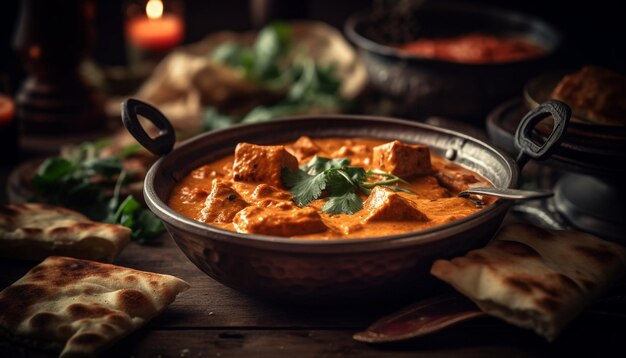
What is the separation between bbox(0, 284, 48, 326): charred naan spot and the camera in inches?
96.2

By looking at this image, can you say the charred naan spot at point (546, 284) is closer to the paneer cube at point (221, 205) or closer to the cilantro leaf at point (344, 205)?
the cilantro leaf at point (344, 205)

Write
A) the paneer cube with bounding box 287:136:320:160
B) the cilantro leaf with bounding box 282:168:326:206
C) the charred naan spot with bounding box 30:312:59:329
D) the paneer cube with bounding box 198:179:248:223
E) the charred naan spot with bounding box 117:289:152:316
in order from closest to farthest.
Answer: the charred naan spot with bounding box 30:312:59:329 < the charred naan spot with bounding box 117:289:152:316 < the paneer cube with bounding box 198:179:248:223 < the cilantro leaf with bounding box 282:168:326:206 < the paneer cube with bounding box 287:136:320:160

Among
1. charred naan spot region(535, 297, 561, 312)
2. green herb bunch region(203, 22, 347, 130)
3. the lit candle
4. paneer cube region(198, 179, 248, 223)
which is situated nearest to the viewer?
charred naan spot region(535, 297, 561, 312)

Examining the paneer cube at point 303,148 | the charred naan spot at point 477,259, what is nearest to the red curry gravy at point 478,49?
the paneer cube at point 303,148

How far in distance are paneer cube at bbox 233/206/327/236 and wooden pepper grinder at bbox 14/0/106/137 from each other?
295 centimetres

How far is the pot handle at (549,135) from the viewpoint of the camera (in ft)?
8.77

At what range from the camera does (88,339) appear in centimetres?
227

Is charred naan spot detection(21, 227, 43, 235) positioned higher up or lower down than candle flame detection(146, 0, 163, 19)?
lower down

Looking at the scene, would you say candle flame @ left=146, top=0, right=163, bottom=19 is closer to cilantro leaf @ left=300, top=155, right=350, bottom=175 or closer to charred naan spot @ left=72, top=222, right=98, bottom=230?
charred naan spot @ left=72, top=222, right=98, bottom=230

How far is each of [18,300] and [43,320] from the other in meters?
0.19

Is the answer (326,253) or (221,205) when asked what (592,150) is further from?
(221,205)

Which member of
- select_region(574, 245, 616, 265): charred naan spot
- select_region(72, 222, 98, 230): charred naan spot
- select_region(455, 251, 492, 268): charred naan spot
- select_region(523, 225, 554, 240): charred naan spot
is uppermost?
select_region(455, 251, 492, 268): charred naan spot

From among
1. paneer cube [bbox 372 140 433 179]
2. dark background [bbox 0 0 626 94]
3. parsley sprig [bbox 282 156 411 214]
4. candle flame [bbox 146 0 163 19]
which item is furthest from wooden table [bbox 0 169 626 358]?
candle flame [bbox 146 0 163 19]

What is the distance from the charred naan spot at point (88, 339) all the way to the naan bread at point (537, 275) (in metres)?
1.14
